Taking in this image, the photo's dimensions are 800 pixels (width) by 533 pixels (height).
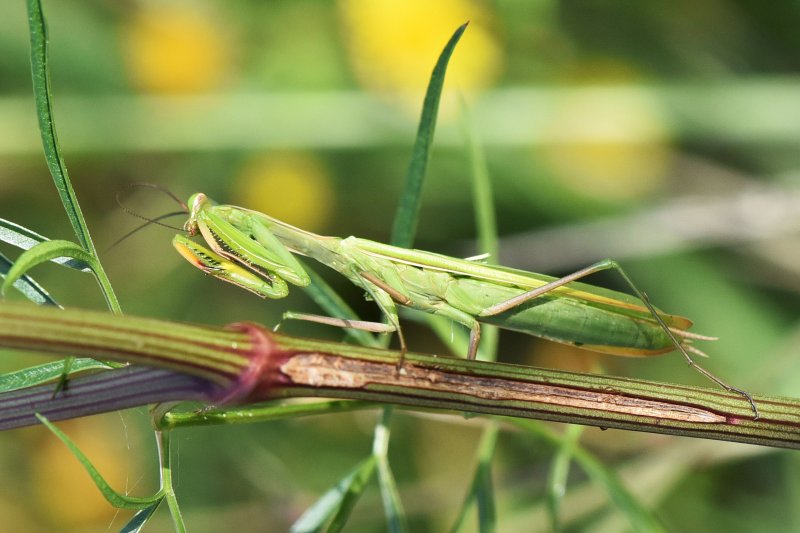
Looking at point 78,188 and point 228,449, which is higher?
point 78,188

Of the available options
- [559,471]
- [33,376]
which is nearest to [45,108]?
[33,376]

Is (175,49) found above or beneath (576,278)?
above

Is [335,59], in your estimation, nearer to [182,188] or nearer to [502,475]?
[182,188]

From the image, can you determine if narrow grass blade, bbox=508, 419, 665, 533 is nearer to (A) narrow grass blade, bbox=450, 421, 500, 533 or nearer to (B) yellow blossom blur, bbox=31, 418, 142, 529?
(A) narrow grass blade, bbox=450, 421, 500, 533

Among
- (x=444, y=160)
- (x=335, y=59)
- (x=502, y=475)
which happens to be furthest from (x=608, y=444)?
(x=335, y=59)

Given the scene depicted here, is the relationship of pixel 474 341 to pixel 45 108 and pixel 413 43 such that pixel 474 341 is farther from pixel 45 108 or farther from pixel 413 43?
pixel 413 43

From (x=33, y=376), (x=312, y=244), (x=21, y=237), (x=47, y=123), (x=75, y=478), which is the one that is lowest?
(x=33, y=376)

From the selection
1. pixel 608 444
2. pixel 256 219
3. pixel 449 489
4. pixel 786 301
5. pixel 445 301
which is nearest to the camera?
pixel 256 219
